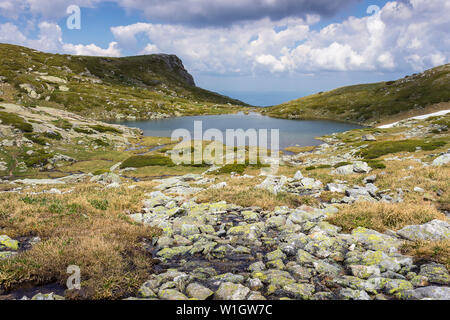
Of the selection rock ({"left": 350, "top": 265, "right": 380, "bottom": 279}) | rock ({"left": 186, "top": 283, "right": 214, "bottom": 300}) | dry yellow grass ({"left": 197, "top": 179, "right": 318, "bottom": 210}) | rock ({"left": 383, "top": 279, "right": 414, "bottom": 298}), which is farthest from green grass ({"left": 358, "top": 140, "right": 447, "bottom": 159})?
rock ({"left": 186, "top": 283, "right": 214, "bottom": 300})

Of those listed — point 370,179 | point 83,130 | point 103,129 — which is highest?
point 103,129

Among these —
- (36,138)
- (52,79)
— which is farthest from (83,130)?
(52,79)

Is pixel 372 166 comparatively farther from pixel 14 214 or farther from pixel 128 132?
pixel 128 132

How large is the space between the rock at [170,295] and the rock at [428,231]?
9013 millimetres

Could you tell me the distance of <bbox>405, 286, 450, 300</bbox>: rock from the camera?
5.75 meters

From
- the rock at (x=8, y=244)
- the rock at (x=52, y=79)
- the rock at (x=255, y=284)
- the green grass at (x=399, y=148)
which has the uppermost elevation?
the rock at (x=52, y=79)

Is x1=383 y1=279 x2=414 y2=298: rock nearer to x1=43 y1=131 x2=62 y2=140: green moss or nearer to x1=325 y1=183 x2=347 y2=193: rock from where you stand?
x1=325 y1=183 x2=347 y2=193: rock

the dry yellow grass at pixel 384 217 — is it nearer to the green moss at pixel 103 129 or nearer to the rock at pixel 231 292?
the rock at pixel 231 292

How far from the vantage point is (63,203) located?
45.3ft

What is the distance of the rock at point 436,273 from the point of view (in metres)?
6.56

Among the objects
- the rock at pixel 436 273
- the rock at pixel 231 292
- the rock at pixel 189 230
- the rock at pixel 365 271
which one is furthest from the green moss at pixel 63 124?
the rock at pixel 436 273

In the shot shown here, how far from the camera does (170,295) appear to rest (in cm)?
618

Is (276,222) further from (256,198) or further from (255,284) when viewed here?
(255,284)

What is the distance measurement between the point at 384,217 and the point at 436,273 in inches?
190
